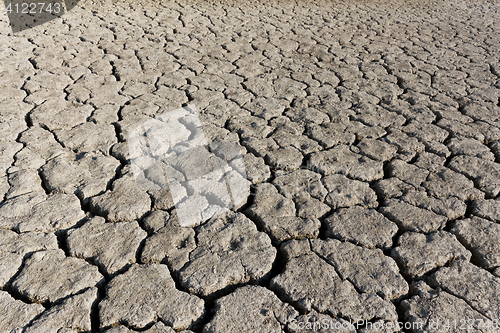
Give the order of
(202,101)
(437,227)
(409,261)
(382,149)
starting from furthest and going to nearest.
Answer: (202,101)
(382,149)
(437,227)
(409,261)

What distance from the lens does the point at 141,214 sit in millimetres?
1927

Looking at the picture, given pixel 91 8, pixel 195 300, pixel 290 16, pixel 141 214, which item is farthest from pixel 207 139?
pixel 91 8

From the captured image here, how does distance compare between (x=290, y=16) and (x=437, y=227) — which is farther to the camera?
(x=290, y=16)

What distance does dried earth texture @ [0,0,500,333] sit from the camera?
4.77 ft

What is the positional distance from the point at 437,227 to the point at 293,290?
36.3 inches

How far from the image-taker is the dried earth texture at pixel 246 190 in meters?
1.45

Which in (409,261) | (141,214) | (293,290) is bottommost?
(141,214)

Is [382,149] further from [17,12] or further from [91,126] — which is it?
[17,12]

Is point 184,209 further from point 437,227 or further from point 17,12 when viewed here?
point 17,12

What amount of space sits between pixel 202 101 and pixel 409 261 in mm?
2155

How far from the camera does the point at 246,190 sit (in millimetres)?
2111

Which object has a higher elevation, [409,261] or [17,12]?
[409,261]

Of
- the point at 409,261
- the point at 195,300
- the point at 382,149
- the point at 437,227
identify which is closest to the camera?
the point at 195,300

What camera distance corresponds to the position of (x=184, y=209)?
1951 mm
